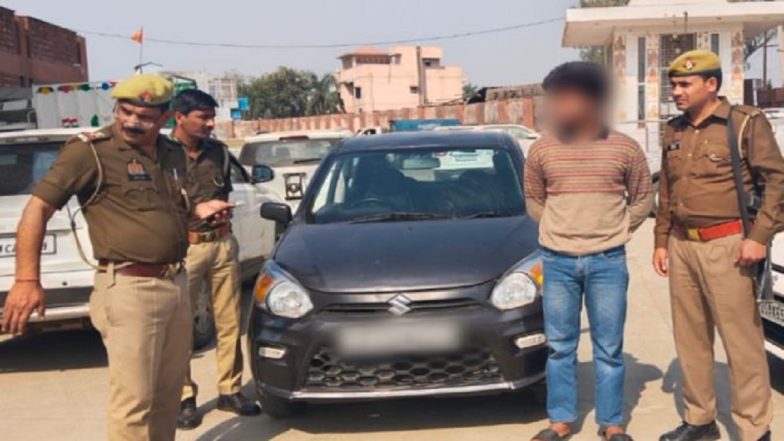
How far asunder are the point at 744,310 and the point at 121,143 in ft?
9.32

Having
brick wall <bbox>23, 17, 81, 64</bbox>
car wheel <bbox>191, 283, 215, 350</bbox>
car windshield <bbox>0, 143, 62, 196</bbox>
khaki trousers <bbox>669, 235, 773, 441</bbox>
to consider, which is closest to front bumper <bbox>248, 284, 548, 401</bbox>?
khaki trousers <bbox>669, 235, 773, 441</bbox>

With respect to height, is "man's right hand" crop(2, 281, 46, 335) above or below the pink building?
below

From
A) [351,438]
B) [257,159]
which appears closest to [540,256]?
[351,438]

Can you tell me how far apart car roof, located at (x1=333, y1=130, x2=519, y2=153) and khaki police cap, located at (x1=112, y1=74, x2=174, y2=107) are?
8.13ft

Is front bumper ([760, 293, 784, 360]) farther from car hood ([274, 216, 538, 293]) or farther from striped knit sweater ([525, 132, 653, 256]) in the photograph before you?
car hood ([274, 216, 538, 293])

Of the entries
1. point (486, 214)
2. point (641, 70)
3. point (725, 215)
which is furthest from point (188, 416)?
point (641, 70)

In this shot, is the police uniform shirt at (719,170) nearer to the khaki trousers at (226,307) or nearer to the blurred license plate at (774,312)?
the blurred license plate at (774,312)

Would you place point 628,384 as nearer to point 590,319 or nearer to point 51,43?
point 590,319

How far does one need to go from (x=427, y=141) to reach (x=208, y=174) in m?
1.61

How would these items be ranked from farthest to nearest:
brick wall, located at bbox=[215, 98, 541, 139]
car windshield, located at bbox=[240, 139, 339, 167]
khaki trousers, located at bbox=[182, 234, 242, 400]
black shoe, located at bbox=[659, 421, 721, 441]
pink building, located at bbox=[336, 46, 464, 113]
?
pink building, located at bbox=[336, 46, 464, 113]
brick wall, located at bbox=[215, 98, 541, 139]
car windshield, located at bbox=[240, 139, 339, 167]
khaki trousers, located at bbox=[182, 234, 242, 400]
black shoe, located at bbox=[659, 421, 721, 441]

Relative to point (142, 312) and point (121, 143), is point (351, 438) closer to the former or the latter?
point (142, 312)

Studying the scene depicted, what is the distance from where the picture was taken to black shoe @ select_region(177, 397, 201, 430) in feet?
15.9

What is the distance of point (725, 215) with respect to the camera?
3.93 meters

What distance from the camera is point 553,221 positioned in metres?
4.12
